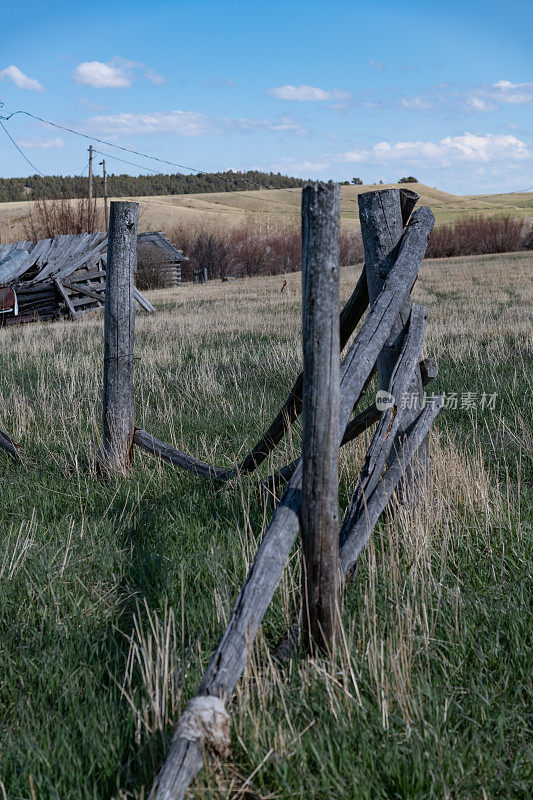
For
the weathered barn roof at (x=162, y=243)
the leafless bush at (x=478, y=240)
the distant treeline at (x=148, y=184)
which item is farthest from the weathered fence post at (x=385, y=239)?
the distant treeline at (x=148, y=184)

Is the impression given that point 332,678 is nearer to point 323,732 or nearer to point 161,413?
point 323,732

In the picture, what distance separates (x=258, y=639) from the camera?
2.44 meters

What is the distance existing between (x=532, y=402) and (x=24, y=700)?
4.91 m

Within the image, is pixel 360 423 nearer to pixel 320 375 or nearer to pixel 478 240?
pixel 320 375

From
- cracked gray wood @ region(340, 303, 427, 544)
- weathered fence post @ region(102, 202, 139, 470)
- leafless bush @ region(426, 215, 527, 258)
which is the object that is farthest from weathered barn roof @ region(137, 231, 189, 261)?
cracked gray wood @ region(340, 303, 427, 544)

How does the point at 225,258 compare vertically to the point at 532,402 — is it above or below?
above

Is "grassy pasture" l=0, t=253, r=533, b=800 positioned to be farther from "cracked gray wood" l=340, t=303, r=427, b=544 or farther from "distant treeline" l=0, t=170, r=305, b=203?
"distant treeline" l=0, t=170, r=305, b=203

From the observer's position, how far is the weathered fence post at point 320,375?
2.23 meters

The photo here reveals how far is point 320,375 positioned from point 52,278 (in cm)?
1701

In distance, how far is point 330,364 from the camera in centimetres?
225

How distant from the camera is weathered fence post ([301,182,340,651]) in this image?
2227 mm

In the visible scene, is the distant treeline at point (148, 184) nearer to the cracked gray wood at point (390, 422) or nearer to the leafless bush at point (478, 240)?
the leafless bush at point (478, 240)

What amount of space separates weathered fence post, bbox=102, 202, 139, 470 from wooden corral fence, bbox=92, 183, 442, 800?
0.35 metres

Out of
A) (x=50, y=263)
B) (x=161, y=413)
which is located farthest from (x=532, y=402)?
(x=50, y=263)
